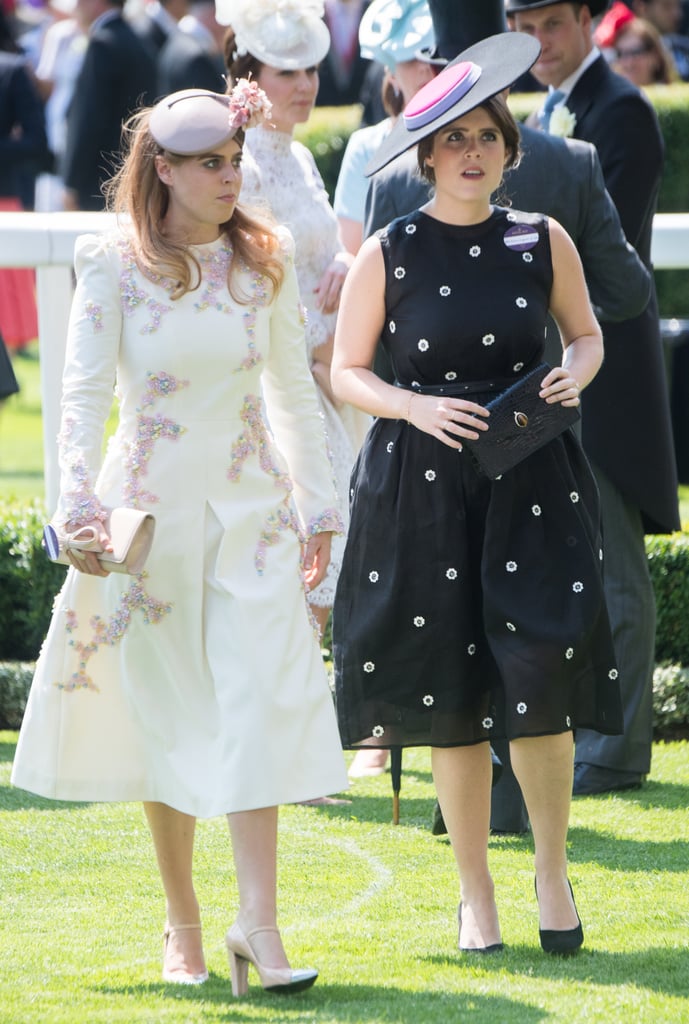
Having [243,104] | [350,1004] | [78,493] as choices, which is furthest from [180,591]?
[243,104]

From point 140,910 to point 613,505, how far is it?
1.89 m

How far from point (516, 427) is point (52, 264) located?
312cm

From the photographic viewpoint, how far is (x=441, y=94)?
394cm

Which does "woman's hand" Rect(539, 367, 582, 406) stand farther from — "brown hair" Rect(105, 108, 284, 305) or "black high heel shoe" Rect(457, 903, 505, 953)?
"black high heel shoe" Rect(457, 903, 505, 953)

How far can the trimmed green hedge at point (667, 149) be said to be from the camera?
36.2 ft

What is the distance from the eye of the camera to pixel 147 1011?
11.8 feet

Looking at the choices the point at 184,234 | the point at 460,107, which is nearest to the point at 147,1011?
the point at 184,234

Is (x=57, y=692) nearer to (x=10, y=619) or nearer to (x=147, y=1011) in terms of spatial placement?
(x=147, y=1011)

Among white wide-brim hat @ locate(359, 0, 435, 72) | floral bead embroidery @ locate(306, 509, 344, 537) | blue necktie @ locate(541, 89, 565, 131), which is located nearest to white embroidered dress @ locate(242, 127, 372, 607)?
white wide-brim hat @ locate(359, 0, 435, 72)

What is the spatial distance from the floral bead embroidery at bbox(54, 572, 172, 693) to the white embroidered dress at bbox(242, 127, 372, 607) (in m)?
1.65

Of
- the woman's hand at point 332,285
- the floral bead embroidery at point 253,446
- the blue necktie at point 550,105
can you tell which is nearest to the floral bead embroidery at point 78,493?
the floral bead embroidery at point 253,446

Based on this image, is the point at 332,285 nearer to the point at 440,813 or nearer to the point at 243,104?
the point at 440,813

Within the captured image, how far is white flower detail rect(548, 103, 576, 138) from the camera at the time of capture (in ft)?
17.3

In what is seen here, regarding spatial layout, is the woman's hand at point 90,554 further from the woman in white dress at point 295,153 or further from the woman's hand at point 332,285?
the woman's hand at point 332,285
